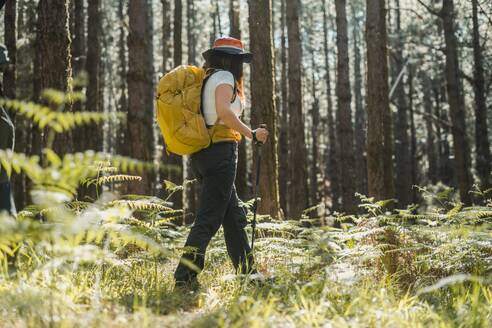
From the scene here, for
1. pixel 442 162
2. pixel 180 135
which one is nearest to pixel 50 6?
pixel 180 135

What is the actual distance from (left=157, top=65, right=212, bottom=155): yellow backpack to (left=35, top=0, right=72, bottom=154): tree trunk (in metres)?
2.09

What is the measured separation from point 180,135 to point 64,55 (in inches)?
101

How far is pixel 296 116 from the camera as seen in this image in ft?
56.2

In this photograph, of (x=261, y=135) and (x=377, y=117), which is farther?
(x=377, y=117)

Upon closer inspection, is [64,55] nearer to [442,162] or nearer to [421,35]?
[421,35]

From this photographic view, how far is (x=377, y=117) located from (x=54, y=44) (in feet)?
18.8

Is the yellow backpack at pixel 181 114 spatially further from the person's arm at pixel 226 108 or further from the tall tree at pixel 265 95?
the tall tree at pixel 265 95

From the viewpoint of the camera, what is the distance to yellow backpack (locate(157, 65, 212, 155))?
4.29m

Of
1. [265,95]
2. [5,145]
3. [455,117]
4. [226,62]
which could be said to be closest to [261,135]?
[226,62]

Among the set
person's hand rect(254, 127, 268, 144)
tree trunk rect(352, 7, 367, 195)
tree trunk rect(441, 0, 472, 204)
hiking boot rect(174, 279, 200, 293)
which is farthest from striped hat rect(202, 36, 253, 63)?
tree trunk rect(352, 7, 367, 195)

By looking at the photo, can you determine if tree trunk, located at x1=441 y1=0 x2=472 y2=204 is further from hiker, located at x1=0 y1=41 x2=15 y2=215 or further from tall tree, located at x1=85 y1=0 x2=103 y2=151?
hiker, located at x1=0 y1=41 x2=15 y2=215

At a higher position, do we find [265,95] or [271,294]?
[265,95]

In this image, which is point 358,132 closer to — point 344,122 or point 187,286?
point 344,122

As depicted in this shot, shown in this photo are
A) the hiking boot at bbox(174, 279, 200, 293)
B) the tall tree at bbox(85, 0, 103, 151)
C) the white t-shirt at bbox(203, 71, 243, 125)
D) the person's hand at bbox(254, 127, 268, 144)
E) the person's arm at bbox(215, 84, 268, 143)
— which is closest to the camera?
the hiking boot at bbox(174, 279, 200, 293)
